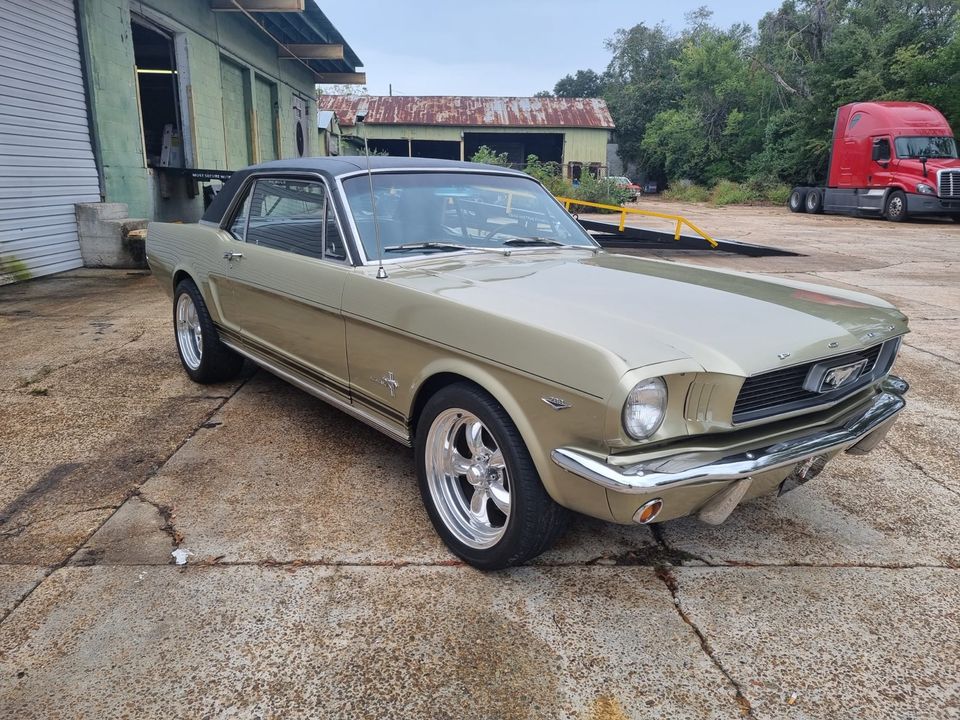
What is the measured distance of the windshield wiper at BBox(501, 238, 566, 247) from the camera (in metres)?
3.51

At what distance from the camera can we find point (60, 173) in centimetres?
895

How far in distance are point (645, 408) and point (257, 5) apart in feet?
43.8

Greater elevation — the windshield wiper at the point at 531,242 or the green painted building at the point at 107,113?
the green painted building at the point at 107,113

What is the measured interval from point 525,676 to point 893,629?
123cm

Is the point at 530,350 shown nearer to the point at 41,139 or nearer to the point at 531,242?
the point at 531,242

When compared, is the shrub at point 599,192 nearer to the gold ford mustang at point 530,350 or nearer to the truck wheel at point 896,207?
the truck wheel at point 896,207

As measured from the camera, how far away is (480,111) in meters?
32.8

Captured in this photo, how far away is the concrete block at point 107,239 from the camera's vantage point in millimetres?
9398

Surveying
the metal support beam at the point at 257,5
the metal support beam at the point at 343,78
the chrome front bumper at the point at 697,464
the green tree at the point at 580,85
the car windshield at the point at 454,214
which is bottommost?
the chrome front bumper at the point at 697,464

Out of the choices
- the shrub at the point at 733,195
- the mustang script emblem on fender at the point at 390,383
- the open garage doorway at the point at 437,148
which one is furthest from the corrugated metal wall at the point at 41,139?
the shrub at the point at 733,195

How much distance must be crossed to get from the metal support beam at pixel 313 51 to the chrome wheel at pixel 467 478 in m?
16.2

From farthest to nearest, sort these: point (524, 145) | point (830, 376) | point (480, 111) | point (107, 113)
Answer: point (524, 145) < point (480, 111) < point (107, 113) < point (830, 376)

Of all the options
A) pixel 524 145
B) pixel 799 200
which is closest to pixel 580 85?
pixel 524 145

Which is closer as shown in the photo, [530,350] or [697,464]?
[697,464]
